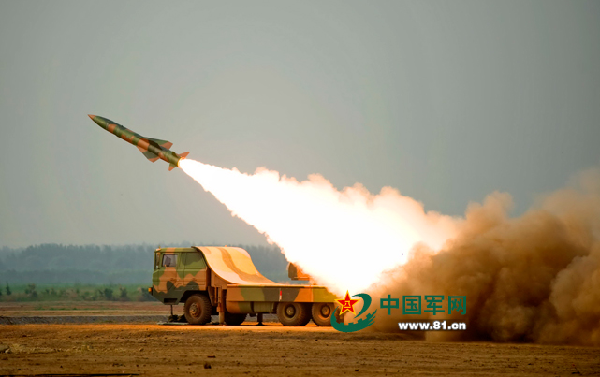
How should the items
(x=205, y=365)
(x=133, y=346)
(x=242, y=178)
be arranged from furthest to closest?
(x=242, y=178), (x=133, y=346), (x=205, y=365)

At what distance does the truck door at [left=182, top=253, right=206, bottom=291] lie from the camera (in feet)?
111

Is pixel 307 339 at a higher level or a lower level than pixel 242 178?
lower

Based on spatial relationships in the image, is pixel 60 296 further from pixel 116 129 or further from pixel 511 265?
pixel 511 265

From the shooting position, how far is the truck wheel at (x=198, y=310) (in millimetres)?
33625

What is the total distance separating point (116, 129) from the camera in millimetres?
34312

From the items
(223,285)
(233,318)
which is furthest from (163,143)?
(233,318)

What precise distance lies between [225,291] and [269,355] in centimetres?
1128

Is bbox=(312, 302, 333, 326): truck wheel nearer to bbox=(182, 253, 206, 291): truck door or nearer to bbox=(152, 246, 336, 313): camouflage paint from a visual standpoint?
bbox=(152, 246, 336, 313): camouflage paint

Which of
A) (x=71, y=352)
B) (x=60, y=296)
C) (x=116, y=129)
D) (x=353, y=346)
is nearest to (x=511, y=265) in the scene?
(x=353, y=346)

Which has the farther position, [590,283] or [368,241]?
[368,241]

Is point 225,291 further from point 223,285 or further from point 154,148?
point 154,148

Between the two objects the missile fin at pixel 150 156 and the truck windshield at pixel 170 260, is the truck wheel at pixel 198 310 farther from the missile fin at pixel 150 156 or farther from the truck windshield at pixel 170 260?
the missile fin at pixel 150 156

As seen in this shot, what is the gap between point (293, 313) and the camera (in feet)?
108

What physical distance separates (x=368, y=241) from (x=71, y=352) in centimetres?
1227
